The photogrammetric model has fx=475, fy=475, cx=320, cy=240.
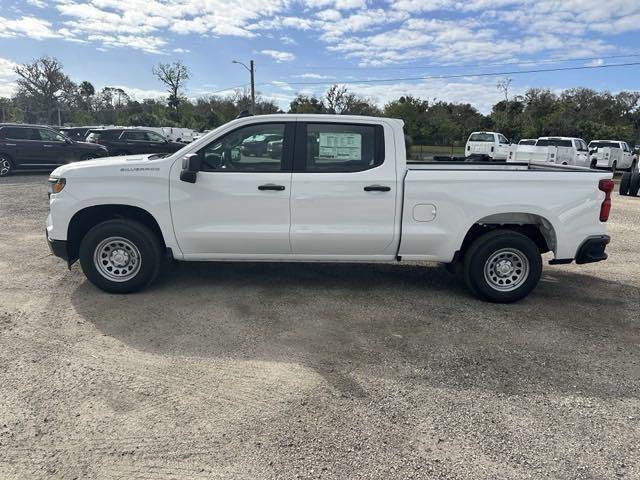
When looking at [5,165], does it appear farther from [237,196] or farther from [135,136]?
[237,196]

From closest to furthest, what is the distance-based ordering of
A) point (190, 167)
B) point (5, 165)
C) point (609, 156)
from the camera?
point (190, 167)
point (5, 165)
point (609, 156)

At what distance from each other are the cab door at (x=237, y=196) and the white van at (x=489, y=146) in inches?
784

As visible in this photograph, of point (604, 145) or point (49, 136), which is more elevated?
point (604, 145)

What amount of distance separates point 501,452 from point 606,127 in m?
41.9

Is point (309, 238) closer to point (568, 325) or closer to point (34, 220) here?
point (568, 325)

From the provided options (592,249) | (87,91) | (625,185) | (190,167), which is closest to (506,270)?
(592,249)

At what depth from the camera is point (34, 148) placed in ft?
54.2

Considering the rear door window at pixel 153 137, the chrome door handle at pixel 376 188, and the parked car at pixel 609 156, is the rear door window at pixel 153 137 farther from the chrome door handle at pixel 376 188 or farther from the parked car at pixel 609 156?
the parked car at pixel 609 156

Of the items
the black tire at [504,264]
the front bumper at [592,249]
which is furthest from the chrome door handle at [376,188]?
the front bumper at [592,249]

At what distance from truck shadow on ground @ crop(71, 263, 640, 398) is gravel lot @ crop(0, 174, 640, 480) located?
0.02m

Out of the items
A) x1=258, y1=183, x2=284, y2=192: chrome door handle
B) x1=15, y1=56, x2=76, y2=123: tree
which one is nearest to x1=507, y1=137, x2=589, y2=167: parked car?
x1=258, y1=183, x2=284, y2=192: chrome door handle

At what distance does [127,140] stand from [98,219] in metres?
16.8

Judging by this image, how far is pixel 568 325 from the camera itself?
4.72 metres

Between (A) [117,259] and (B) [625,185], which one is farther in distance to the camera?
(B) [625,185]
